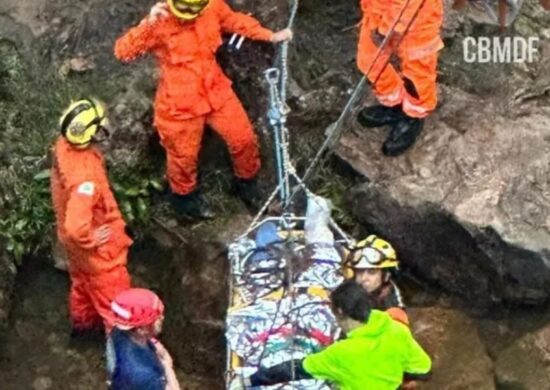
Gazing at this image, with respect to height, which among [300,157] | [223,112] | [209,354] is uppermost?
[223,112]

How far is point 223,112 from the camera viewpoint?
807 centimetres

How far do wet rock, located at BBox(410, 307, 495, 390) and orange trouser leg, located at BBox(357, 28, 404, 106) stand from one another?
1.25 m

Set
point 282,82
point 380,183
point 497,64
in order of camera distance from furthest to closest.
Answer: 1. point 497,64
2. point 380,183
3. point 282,82

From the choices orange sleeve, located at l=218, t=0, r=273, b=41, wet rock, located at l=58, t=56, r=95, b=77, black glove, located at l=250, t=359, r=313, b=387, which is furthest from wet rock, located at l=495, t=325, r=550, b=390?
wet rock, located at l=58, t=56, r=95, b=77

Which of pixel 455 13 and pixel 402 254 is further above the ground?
pixel 455 13

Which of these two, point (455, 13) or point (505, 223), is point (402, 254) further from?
point (455, 13)

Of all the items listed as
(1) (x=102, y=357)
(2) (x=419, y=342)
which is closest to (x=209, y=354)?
(1) (x=102, y=357)

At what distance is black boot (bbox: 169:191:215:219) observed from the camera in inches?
335

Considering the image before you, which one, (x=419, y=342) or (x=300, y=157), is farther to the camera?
(x=300, y=157)

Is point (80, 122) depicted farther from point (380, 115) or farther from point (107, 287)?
point (380, 115)

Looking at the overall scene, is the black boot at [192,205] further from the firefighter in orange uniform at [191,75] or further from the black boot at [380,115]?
the black boot at [380,115]

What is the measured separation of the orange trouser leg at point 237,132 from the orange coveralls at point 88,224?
2.63 ft

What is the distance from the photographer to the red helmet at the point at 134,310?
689 cm

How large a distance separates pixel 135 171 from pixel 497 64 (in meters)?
2.35
